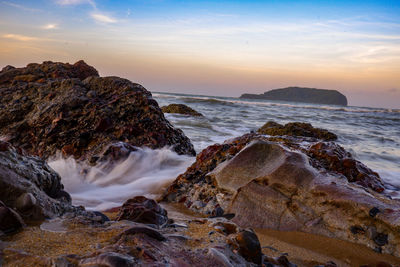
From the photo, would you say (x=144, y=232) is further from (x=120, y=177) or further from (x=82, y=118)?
(x=82, y=118)

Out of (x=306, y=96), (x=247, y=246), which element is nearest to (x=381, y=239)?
(x=247, y=246)

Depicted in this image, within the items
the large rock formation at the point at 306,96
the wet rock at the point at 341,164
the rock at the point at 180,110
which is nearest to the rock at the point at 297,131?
the wet rock at the point at 341,164

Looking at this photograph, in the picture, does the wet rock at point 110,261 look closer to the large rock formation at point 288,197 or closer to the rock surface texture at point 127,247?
the rock surface texture at point 127,247

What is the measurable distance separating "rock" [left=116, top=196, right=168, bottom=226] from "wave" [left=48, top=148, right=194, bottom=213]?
1192mm

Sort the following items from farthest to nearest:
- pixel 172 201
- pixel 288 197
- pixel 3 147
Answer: pixel 172 201, pixel 288 197, pixel 3 147

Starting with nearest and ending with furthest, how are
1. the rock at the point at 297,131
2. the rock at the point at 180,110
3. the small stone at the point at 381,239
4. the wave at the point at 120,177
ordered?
the small stone at the point at 381,239 → the wave at the point at 120,177 → the rock at the point at 297,131 → the rock at the point at 180,110

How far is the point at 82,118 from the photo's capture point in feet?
14.0

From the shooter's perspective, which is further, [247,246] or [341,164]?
[341,164]

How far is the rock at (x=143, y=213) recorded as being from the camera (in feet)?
5.78

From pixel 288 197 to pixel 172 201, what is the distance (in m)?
1.19

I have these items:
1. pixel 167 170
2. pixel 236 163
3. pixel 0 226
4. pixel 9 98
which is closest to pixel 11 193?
pixel 0 226

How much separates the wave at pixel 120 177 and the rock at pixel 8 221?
152 cm

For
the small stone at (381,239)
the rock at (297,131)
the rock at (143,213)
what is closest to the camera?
the rock at (143,213)

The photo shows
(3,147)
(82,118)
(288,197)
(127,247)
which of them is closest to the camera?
(127,247)
